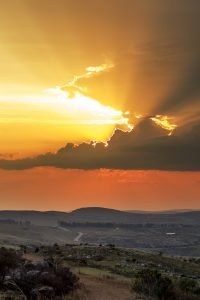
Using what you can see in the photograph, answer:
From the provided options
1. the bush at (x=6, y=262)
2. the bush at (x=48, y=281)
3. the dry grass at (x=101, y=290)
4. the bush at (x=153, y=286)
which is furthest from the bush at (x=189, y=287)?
the bush at (x=6, y=262)

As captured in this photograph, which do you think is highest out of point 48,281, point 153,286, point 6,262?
point 6,262

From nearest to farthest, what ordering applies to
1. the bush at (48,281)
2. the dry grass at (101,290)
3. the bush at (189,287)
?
the bush at (48,281)
the dry grass at (101,290)
the bush at (189,287)

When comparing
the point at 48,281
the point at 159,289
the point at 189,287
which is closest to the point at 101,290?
the point at 159,289

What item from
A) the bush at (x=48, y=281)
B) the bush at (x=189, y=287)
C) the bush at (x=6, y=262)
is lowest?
the bush at (x=189, y=287)

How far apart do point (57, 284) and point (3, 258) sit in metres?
5.74

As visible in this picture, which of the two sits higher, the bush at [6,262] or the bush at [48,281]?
the bush at [6,262]

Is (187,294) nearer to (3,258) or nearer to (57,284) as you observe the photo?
(57,284)

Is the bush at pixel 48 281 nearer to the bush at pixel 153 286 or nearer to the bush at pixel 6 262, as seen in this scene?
the bush at pixel 6 262

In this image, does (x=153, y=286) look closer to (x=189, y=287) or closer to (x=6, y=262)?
(x=189, y=287)

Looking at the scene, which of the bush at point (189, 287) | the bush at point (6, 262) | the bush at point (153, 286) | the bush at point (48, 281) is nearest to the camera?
the bush at point (48, 281)

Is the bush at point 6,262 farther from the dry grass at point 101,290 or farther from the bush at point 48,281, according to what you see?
the dry grass at point 101,290

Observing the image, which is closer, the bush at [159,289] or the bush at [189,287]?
the bush at [159,289]

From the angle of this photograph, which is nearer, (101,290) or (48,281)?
(48,281)

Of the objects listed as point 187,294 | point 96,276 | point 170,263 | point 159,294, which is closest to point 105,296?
point 159,294
